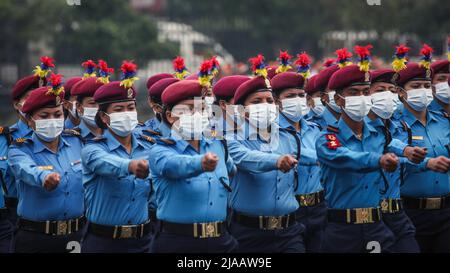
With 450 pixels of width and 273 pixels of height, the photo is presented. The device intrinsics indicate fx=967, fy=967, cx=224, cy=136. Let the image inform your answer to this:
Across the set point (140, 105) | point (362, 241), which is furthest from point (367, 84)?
point (140, 105)

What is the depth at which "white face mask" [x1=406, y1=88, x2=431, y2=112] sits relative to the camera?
923 cm

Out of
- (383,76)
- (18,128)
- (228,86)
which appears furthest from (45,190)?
(383,76)

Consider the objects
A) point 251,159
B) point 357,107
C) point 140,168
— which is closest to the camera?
point 140,168

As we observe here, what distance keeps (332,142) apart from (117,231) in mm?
1934

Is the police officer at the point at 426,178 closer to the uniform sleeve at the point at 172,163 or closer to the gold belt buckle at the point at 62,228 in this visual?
the uniform sleeve at the point at 172,163

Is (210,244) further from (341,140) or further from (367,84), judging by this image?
(367,84)

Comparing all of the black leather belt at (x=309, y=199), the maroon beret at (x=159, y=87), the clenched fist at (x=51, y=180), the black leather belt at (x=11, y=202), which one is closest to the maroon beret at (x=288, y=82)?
the black leather belt at (x=309, y=199)

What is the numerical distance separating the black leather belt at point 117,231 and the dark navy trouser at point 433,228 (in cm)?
271

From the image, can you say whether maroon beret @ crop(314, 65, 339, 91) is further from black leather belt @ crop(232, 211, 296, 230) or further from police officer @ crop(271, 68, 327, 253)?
black leather belt @ crop(232, 211, 296, 230)

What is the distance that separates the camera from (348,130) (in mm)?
8297

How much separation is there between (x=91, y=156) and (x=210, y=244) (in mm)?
1177

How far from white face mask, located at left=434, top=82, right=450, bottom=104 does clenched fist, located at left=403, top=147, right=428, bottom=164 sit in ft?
6.79

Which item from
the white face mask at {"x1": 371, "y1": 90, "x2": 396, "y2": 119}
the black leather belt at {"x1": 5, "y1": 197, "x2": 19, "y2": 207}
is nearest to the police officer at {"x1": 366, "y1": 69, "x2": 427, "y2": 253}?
the white face mask at {"x1": 371, "y1": 90, "x2": 396, "y2": 119}

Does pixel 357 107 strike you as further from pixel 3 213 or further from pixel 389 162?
pixel 3 213
